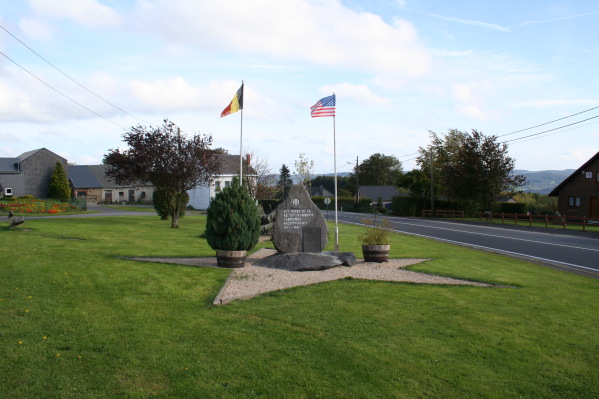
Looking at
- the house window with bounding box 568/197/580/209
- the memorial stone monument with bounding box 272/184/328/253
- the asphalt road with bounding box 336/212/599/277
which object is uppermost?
the house window with bounding box 568/197/580/209

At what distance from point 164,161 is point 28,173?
140 ft

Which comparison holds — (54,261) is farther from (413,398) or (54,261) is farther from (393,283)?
(413,398)

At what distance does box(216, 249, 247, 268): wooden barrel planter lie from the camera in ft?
44.3

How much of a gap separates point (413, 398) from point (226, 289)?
5.74 meters

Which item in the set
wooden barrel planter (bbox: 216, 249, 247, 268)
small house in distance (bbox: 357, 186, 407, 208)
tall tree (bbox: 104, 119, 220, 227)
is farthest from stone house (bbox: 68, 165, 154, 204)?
wooden barrel planter (bbox: 216, 249, 247, 268)

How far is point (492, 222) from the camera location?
4497cm

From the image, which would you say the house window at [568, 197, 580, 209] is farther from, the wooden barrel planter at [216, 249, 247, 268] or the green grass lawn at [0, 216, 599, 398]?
the wooden barrel planter at [216, 249, 247, 268]

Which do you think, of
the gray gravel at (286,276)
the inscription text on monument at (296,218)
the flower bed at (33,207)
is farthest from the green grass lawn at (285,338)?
the flower bed at (33,207)

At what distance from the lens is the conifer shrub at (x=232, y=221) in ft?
44.2

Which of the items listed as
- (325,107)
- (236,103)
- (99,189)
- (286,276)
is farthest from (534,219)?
(99,189)

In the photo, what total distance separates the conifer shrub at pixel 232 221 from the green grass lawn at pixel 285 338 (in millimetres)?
1482

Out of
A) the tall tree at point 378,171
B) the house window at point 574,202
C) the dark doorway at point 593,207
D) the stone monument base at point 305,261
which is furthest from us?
the tall tree at point 378,171

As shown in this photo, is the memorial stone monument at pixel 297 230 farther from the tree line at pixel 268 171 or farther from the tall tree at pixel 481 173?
the tall tree at pixel 481 173

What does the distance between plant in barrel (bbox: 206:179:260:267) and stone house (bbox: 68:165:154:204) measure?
63.7 metres
